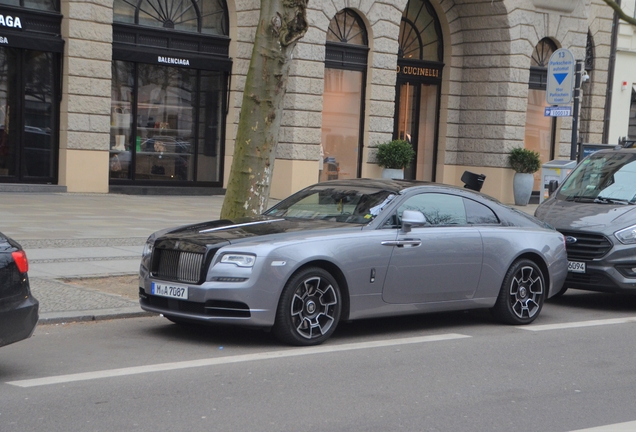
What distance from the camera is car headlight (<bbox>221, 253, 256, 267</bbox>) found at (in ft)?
24.5

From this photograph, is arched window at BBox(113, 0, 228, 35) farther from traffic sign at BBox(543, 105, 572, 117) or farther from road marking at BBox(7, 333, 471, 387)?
road marking at BBox(7, 333, 471, 387)

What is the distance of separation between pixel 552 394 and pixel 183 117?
1846 centimetres

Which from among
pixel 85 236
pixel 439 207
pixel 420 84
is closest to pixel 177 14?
pixel 420 84

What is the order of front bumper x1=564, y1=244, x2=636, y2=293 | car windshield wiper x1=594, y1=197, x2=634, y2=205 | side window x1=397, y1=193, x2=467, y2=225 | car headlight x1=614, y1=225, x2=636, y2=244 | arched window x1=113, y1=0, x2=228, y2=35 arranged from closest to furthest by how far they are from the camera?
1. side window x1=397, y1=193, x2=467, y2=225
2. front bumper x1=564, y1=244, x2=636, y2=293
3. car headlight x1=614, y1=225, x2=636, y2=244
4. car windshield wiper x1=594, y1=197, x2=634, y2=205
5. arched window x1=113, y1=0, x2=228, y2=35

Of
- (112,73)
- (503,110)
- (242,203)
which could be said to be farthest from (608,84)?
(242,203)

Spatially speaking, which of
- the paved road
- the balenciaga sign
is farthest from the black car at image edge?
the balenciaga sign

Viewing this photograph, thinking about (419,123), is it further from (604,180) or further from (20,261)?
(20,261)

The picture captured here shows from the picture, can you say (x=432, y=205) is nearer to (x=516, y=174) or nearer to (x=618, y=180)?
(x=618, y=180)

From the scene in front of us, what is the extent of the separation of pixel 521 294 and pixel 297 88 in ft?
48.0

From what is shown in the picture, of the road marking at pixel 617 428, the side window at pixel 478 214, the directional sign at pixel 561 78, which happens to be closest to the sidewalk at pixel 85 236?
the side window at pixel 478 214

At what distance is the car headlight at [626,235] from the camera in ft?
34.8

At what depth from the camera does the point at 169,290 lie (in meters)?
7.76

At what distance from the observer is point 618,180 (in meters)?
11.8

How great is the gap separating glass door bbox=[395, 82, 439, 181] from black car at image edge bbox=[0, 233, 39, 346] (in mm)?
22636
